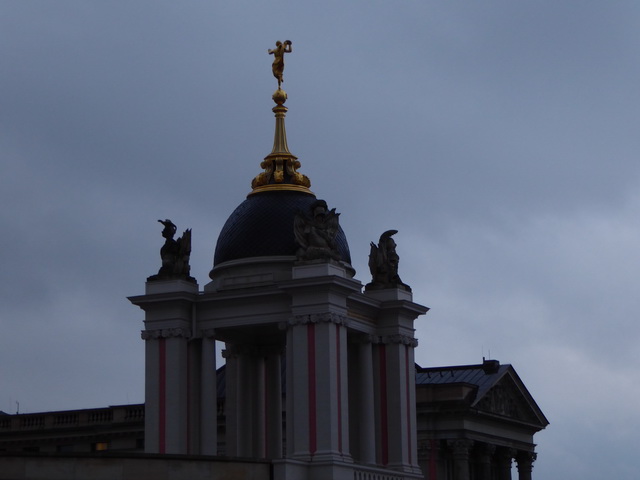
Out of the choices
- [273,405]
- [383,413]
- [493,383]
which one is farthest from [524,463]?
[383,413]

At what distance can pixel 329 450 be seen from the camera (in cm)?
4994

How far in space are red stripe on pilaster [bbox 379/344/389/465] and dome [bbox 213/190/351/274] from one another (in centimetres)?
344

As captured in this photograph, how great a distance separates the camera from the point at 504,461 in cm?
10794

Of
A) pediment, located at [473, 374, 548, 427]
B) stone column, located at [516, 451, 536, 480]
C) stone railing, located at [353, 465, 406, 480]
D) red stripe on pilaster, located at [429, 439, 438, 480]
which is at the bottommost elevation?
stone railing, located at [353, 465, 406, 480]

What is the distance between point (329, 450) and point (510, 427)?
192 feet

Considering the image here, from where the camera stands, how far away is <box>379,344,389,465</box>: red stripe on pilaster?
54.5 metres

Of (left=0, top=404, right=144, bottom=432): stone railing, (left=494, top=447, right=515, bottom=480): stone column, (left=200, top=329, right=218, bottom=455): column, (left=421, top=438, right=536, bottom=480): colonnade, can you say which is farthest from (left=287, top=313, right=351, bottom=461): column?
(left=494, top=447, right=515, bottom=480): stone column

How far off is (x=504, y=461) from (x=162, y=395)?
2287 inches

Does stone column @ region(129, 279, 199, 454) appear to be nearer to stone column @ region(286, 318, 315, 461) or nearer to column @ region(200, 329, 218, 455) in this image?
column @ region(200, 329, 218, 455)

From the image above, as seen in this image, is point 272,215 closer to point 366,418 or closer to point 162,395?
point 162,395

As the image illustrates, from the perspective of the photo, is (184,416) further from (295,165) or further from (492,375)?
(492,375)

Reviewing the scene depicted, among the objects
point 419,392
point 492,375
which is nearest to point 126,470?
point 419,392

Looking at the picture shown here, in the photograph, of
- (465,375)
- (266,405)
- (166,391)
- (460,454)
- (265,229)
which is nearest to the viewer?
(166,391)

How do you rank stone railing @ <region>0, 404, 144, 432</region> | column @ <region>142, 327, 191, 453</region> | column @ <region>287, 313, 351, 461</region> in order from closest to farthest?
column @ <region>287, 313, 351, 461</region> < column @ <region>142, 327, 191, 453</region> < stone railing @ <region>0, 404, 144, 432</region>
